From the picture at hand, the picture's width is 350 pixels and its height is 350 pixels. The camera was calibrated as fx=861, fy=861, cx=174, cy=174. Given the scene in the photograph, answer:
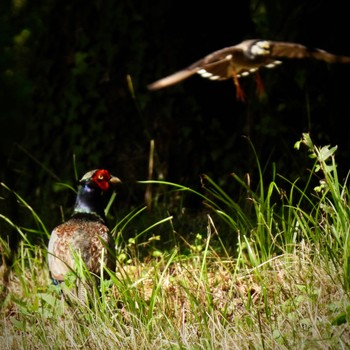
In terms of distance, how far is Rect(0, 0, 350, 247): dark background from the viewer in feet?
20.6

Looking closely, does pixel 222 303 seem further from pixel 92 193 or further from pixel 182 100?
pixel 182 100

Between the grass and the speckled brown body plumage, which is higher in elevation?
the speckled brown body plumage

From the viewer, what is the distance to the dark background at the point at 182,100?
20.6ft

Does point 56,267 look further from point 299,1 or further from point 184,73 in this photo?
point 299,1

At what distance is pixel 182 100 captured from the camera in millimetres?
6332

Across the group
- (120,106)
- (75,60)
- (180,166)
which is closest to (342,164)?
(180,166)

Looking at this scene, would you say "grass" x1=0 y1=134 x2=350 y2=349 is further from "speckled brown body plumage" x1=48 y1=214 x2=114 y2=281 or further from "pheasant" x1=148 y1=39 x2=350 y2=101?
"pheasant" x1=148 y1=39 x2=350 y2=101

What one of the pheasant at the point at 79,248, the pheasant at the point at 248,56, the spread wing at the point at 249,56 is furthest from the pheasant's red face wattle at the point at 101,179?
the spread wing at the point at 249,56

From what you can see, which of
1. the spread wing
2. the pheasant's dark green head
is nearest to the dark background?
the pheasant's dark green head

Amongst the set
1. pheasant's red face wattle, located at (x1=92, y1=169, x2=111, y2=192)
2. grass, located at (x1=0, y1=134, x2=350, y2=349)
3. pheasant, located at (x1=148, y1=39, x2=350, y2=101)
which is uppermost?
pheasant, located at (x1=148, y1=39, x2=350, y2=101)

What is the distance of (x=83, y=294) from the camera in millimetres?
4168

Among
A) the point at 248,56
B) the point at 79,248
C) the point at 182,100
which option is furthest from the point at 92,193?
the point at 182,100

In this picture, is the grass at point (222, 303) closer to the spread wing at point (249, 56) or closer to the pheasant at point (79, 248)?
the pheasant at point (79, 248)

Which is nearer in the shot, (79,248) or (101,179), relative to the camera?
(79,248)
